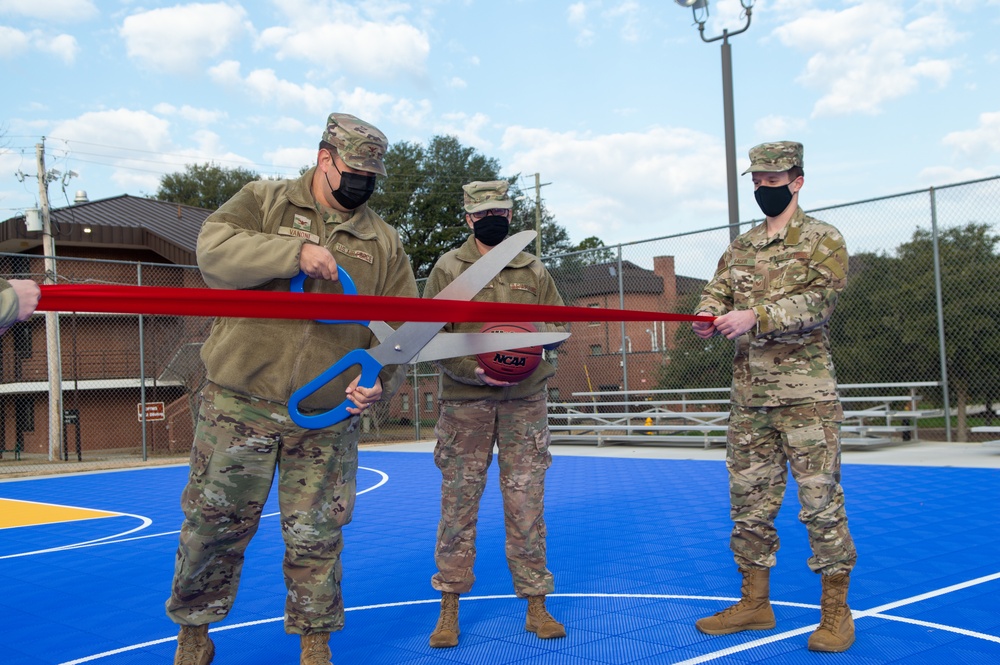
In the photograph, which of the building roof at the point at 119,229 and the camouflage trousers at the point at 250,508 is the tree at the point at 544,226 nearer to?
the building roof at the point at 119,229

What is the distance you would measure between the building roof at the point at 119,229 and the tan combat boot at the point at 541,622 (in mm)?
21167

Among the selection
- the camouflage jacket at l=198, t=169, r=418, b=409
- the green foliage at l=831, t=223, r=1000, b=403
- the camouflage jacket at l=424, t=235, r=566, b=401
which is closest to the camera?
the camouflage jacket at l=198, t=169, r=418, b=409

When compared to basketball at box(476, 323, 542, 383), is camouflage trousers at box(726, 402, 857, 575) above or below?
below

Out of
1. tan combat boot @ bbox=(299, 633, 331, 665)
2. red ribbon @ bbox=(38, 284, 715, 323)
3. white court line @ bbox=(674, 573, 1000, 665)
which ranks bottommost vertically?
Answer: white court line @ bbox=(674, 573, 1000, 665)

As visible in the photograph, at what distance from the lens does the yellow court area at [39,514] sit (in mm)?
8227

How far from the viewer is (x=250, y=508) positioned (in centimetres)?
318

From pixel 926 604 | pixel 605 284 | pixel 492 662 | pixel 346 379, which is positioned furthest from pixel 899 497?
pixel 605 284

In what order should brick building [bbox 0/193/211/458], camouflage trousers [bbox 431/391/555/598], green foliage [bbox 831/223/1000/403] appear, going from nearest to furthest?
1. camouflage trousers [bbox 431/391/555/598]
2. green foliage [bbox 831/223/1000/403]
3. brick building [bbox 0/193/211/458]

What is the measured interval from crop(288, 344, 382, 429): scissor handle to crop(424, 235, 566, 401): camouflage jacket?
92cm

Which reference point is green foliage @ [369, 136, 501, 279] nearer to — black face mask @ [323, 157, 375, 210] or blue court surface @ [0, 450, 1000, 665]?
blue court surface @ [0, 450, 1000, 665]

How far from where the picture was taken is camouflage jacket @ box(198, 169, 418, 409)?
307 centimetres

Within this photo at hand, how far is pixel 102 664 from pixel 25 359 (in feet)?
62.8

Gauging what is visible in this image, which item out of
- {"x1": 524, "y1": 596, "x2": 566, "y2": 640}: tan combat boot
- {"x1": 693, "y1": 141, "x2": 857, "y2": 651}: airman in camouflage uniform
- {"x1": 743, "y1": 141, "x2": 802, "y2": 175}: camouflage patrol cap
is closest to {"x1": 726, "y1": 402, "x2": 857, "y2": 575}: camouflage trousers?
{"x1": 693, "y1": 141, "x2": 857, "y2": 651}: airman in camouflage uniform

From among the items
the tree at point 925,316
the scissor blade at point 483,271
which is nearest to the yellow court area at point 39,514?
the scissor blade at point 483,271
